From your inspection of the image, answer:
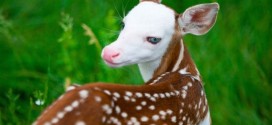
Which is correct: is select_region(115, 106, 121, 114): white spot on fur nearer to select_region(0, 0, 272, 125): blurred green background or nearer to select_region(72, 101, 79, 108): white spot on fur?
select_region(72, 101, 79, 108): white spot on fur

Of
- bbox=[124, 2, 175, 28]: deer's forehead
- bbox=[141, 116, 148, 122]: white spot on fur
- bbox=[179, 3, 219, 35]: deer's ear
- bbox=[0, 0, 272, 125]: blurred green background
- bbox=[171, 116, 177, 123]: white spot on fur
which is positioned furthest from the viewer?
bbox=[0, 0, 272, 125]: blurred green background

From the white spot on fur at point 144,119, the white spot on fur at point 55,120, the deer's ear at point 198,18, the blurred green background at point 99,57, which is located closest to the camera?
the white spot on fur at point 55,120

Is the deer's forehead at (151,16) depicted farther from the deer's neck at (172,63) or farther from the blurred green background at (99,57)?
the blurred green background at (99,57)

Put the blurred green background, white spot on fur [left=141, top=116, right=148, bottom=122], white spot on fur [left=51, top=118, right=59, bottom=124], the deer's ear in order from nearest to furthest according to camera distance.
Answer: white spot on fur [left=51, top=118, right=59, bottom=124] → white spot on fur [left=141, top=116, right=148, bottom=122] → the deer's ear → the blurred green background

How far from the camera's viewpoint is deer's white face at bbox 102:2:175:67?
272cm

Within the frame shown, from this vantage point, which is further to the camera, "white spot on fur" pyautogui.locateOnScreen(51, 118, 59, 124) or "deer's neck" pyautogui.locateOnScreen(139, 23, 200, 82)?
"deer's neck" pyautogui.locateOnScreen(139, 23, 200, 82)

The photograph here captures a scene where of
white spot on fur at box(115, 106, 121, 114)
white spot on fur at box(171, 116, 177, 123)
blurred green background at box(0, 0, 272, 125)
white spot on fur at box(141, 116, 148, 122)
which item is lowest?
→ blurred green background at box(0, 0, 272, 125)

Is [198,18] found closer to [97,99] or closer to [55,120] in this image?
[97,99]

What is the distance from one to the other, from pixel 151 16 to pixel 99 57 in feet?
4.34

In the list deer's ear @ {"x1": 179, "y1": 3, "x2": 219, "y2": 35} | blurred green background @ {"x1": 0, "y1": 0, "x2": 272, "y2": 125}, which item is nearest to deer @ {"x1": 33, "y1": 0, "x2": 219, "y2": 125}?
deer's ear @ {"x1": 179, "y1": 3, "x2": 219, "y2": 35}

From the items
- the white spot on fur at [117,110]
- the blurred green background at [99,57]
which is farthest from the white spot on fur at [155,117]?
the blurred green background at [99,57]

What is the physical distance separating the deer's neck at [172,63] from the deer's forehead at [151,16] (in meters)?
0.06

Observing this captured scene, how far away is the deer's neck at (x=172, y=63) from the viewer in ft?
9.48

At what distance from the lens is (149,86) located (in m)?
2.65
